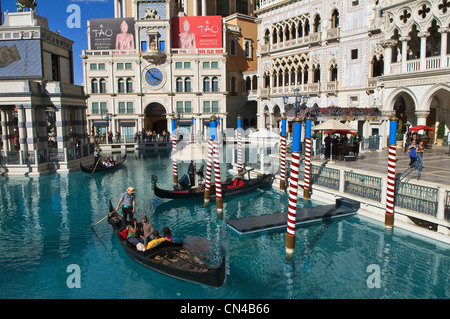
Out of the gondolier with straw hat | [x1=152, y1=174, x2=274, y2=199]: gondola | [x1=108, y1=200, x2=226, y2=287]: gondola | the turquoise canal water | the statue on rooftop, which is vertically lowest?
the turquoise canal water

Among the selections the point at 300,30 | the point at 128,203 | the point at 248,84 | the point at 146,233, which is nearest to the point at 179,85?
the point at 248,84

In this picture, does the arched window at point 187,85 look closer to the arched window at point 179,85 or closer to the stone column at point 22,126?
the arched window at point 179,85

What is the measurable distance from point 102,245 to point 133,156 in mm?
22720

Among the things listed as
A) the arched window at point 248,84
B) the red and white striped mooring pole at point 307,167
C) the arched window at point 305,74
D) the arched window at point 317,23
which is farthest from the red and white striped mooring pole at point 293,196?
the arched window at point 248,84

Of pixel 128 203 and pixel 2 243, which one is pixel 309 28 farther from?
pixel 2 243

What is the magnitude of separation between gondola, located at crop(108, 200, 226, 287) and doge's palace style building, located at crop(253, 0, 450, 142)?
56.4 feet

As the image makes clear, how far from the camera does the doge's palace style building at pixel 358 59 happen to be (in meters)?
22.0

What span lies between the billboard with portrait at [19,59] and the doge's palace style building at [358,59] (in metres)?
18.6

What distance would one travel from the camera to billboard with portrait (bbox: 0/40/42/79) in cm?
2356

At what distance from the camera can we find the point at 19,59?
23.6 meters

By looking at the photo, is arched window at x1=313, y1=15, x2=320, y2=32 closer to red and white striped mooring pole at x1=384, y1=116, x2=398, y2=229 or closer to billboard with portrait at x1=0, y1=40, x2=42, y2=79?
billboard with portrait at x1=0, y1=40, x2=42, y2=79

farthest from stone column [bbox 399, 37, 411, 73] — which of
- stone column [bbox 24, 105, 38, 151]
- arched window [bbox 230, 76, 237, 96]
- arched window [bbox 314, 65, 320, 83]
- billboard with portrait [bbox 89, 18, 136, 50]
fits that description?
billboard with portrait [bbox 89, 18, 136, 50]

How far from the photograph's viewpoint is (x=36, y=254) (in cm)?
1084

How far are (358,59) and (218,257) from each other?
86.2 feet
